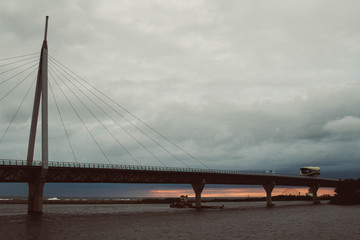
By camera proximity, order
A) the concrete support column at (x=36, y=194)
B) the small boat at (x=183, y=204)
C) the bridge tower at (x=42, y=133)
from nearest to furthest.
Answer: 1. the bridge tower at (x=42, y=133)
2. the concrete support column at (x=36, y=194)
3. the small boat at (x=183, y=204)

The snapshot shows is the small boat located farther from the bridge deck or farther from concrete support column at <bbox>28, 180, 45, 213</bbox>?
concrete support column at <bbox>28, 180, 45, 213</bbox>

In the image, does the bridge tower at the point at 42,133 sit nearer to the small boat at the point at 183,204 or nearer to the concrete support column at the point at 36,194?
the concrete support column at the point at 36,194

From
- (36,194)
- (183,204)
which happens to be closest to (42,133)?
(36,194)

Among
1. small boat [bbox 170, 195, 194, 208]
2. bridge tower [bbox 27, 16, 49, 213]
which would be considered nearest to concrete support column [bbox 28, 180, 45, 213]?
bridge tower [bbox 27, 16, 49, 213]

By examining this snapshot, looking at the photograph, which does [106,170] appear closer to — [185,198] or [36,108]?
[36,108]

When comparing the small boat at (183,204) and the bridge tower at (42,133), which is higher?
the bridge tower at (42,133)

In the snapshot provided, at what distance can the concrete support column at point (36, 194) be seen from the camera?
249 feet

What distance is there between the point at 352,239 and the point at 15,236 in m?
43.0

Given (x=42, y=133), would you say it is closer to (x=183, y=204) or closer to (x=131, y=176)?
(x=131, y=176)

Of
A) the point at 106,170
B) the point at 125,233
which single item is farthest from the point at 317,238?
the point at 106,170

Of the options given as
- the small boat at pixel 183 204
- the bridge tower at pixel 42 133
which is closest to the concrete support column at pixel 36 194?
the bridge tower at pixel 42 133

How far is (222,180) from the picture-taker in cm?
12162

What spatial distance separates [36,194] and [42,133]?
649 inches

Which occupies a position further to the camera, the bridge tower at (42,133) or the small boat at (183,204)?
the small boat at (183,204)
